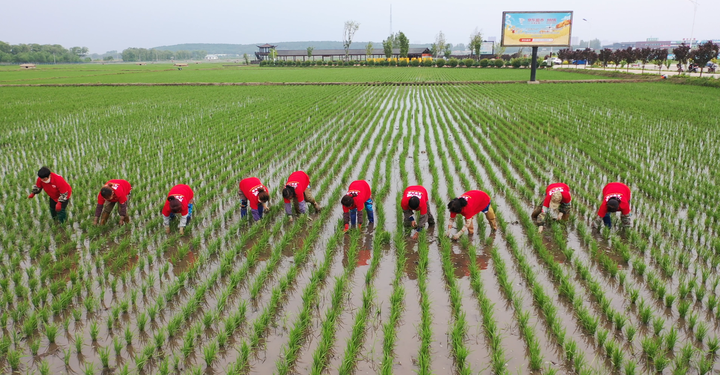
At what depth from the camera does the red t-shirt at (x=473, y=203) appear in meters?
4.81

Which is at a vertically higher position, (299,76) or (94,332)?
(299,76)

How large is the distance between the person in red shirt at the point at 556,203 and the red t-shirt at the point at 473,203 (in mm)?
735

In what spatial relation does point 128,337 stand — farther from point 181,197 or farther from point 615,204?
point 615,204

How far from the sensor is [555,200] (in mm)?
5113

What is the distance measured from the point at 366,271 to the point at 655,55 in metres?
41.8

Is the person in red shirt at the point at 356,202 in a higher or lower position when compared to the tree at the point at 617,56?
lower

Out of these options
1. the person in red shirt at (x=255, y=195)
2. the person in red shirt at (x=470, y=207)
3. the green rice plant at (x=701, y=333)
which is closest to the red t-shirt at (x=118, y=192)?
the person in red shirt at (x=255, y=195)

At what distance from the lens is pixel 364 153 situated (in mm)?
9352

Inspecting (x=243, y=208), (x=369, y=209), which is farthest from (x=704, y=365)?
(x=243, y=208)

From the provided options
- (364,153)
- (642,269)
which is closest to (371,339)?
(642,269)

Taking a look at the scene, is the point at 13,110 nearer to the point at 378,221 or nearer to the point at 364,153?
the point at 364,153

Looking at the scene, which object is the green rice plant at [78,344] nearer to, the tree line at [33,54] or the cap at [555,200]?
the cap at [555,200]

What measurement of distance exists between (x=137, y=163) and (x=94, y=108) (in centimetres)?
991

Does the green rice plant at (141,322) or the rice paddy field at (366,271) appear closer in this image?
the rice paddy field at (366,271)
